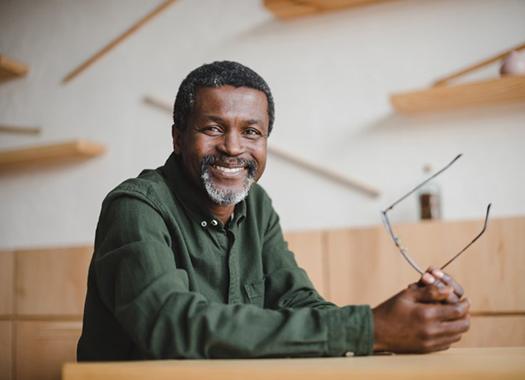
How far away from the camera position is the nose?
1.38 metres

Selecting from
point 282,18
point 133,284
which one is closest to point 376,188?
point 282,18

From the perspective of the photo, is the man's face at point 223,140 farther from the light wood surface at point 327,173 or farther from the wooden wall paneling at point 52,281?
the wooden wall paneling at point 52,281

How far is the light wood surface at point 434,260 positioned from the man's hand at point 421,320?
4.05 ft

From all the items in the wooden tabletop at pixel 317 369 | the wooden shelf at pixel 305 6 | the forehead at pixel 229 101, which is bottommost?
the wooden tabletop at pixel 317 369

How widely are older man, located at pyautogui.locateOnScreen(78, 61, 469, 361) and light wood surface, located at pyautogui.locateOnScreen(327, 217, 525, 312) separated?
76cm

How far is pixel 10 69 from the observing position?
10.6ft

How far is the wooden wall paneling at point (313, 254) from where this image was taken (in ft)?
7.57

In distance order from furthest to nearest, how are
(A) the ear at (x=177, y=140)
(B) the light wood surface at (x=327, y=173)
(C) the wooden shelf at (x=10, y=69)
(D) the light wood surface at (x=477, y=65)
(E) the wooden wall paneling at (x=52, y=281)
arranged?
(C) the wooden shelf at (x=10, y=69) → (E) the wooden wall paneling at (x=52, y=281) → (B) the light wood surface at (x=327, y=173) → (D) the light wood surface at (x=477, y=65) → (A) the ear at (x=177, y=140)

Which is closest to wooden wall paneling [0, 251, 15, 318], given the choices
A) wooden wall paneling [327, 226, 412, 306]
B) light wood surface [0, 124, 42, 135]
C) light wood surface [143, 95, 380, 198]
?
light wood surface [0, 124, 42, 135]

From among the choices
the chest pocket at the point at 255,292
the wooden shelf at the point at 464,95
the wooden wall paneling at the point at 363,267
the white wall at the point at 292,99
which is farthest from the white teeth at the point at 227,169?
the white wall at the point at 292,99

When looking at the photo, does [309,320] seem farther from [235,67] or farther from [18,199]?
[18,199]

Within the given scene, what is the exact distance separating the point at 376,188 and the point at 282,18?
38.5 inches

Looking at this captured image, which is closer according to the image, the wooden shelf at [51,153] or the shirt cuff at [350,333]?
the shirt cuff at [350,333]

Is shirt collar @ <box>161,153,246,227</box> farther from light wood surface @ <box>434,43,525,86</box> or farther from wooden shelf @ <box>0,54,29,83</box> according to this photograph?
wooden shelf @ <box>0,54,29,83</box>
